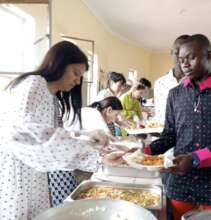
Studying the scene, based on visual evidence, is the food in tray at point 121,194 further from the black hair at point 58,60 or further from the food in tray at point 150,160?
the black hair at point 58,60

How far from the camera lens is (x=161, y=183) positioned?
1291 millimetres

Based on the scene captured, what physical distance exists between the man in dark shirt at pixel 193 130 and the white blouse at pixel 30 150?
1.26 ft

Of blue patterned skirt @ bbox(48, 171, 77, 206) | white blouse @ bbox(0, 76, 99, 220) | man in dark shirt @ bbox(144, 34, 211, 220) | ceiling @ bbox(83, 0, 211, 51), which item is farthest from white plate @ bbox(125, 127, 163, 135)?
ceiling @ bbox(83, 0, 211, 51)

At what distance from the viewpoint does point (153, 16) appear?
506 centimetres

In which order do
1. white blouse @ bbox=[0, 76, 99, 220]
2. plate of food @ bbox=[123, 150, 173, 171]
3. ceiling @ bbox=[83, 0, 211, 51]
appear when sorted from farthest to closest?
ceiling @ bbox=[83, 0, 211, 51] → plate of food @ bbox=[123, 150, 173, 171] → white blouse @ bbox=[0, 76, 99, 220]

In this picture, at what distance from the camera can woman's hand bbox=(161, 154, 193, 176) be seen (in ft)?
3.41

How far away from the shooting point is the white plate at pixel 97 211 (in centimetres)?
76

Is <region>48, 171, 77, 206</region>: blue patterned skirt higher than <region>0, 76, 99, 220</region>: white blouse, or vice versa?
<region>0, 76, 99, 220</region>: white blouse

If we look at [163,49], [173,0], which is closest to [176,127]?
[173,0]

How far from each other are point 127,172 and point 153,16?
414 cm

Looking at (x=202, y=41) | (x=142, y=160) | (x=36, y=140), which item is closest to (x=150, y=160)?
(x=142, y=160)

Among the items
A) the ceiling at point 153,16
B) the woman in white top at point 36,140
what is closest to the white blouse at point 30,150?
the woman in white top at point 36,140

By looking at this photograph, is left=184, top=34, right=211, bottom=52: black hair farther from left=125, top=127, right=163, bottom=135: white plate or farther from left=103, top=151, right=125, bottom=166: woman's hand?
left=125, top=127, right=163, bottom=135: white plate

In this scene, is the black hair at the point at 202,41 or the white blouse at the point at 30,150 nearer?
the white blouse at the point at 30,150
